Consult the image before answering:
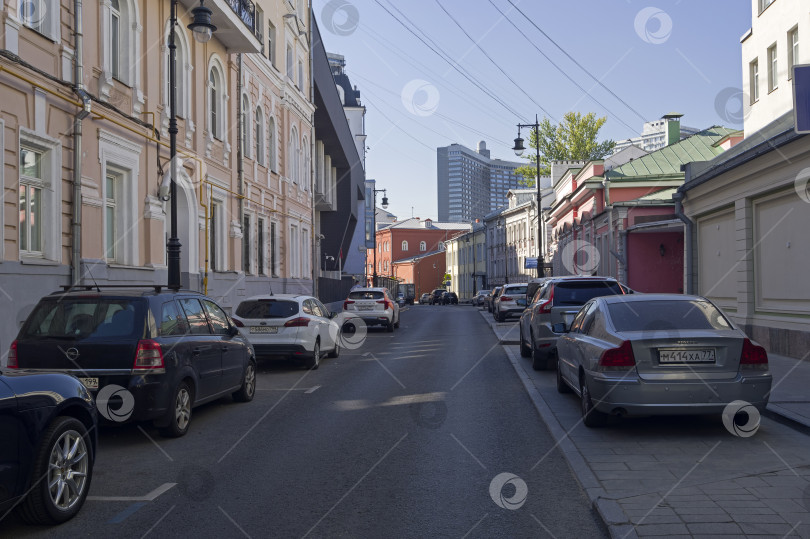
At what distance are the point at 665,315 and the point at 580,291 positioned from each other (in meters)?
5.15

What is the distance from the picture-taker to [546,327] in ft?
44.8

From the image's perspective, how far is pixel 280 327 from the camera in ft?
48.2

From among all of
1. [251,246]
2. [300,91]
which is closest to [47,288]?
[251,246]

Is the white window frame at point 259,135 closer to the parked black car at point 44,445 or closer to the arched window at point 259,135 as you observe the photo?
the arched window at point 259,135

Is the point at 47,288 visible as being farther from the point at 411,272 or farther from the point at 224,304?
the point at 411,272

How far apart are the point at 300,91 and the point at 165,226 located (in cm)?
1721

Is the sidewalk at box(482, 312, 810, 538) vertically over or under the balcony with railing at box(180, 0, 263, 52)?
under

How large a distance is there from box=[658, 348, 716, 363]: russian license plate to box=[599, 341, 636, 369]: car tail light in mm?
313

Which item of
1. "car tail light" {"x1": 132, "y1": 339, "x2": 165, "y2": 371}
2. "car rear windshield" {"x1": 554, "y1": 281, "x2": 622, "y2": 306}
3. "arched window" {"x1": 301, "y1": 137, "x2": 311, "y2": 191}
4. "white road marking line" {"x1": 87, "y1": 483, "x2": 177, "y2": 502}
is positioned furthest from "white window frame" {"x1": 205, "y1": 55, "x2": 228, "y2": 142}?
"white road marking line" {"x1": 87, "y1": 483, "x2": 177, "y2": 502}

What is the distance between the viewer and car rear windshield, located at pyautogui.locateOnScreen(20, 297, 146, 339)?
7676mm

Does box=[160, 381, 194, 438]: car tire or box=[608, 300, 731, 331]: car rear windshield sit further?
box=[608, 300, 731, 331]: car rear windshield

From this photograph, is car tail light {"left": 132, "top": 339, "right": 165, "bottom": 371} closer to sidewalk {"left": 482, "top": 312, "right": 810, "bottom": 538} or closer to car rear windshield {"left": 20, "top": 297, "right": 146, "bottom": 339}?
car rear windshield {"left": 20, "top": 297, "right": 146, "bottom": 339}

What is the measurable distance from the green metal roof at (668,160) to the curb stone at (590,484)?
28135mm

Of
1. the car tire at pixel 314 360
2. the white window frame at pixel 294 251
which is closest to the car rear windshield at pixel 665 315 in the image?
the car tire at pixel 314 360
